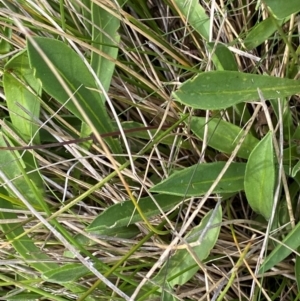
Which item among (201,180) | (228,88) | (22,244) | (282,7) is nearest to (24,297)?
(22,244)

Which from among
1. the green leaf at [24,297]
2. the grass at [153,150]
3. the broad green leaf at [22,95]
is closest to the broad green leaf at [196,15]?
the grass at [153,150]

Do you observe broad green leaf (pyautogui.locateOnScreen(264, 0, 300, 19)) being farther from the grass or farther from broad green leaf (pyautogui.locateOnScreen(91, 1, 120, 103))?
broad green leaf (pyautogui.locateOnScreen(91, 1, 120, 103))

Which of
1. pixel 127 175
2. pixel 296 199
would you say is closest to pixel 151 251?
pixel 127 175

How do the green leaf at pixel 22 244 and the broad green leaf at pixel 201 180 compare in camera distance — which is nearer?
the broad green leaf at pixel 201 180

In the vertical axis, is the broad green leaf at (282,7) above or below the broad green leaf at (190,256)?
above

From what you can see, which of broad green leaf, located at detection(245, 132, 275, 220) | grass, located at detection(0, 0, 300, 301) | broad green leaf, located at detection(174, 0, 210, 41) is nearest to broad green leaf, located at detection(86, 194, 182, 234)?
grass, located at detection(0, 0, 300, 301)

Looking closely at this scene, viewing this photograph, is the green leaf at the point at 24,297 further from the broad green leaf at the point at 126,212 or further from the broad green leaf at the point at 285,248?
the broad green leaf at the point at 285,248

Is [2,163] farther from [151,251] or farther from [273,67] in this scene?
[273,67]
